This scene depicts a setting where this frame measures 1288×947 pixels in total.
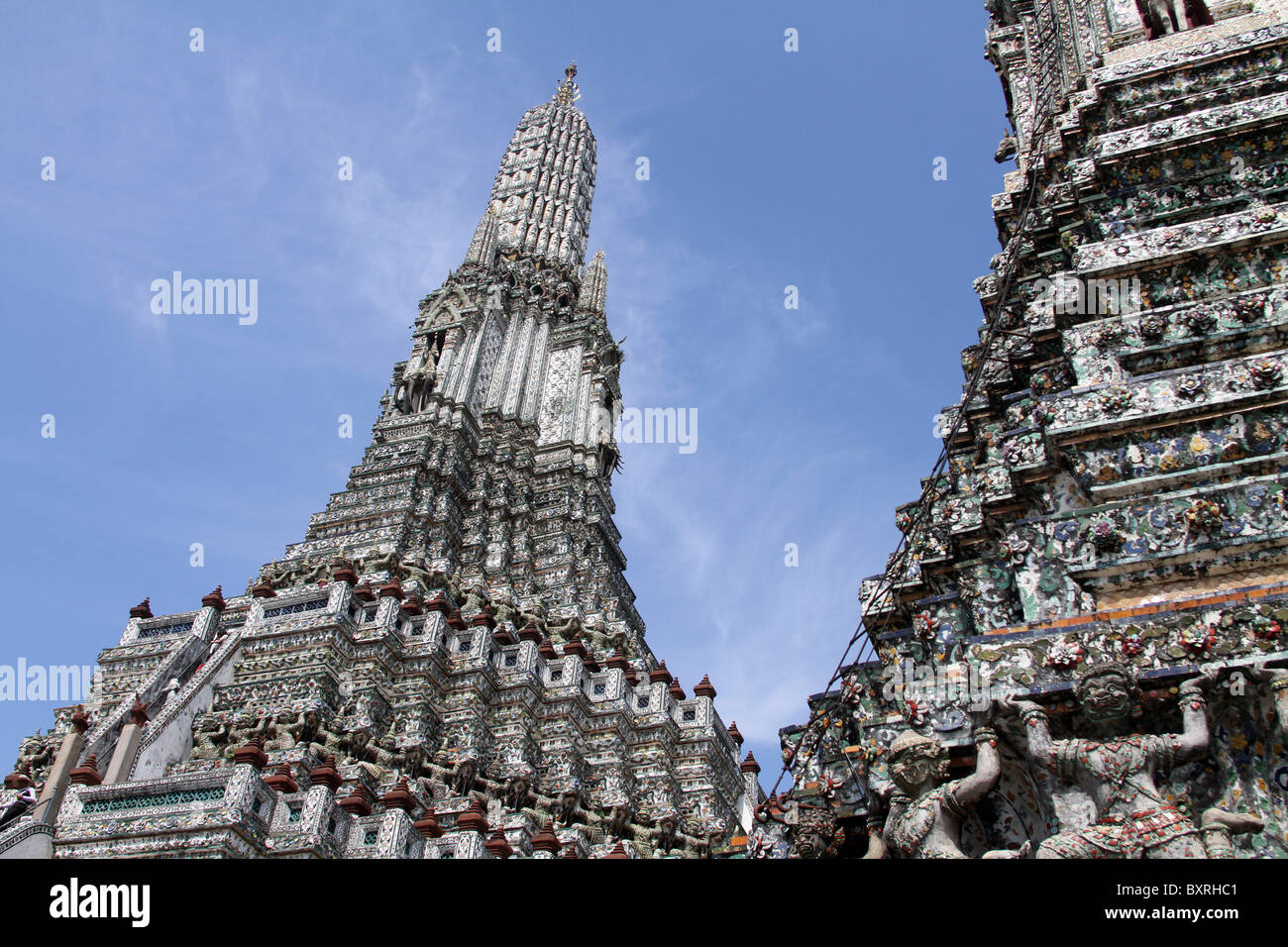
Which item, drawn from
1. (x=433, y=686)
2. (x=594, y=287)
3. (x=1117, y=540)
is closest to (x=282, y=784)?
(x=433, y=686)

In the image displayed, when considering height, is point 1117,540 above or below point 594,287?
below

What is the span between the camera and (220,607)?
2153 centimetres

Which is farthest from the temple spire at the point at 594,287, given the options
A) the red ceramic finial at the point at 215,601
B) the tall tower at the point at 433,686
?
the red ceramic finial at the point at 215,601

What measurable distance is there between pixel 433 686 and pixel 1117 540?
14758 mm

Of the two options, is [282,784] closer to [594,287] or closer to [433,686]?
[433,686]

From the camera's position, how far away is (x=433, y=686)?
65.8 feet

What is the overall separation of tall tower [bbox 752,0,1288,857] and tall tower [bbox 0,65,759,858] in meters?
7.50

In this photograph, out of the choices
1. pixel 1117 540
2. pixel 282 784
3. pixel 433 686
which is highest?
pixel 433 686

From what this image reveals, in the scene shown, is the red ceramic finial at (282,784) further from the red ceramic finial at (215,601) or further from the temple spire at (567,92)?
the temple spire at (567,92)

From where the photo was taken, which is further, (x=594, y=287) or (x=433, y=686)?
(x=594, y=287)

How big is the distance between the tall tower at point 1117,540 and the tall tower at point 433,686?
7495 millimetres

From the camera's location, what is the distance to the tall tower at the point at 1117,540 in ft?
19.1
